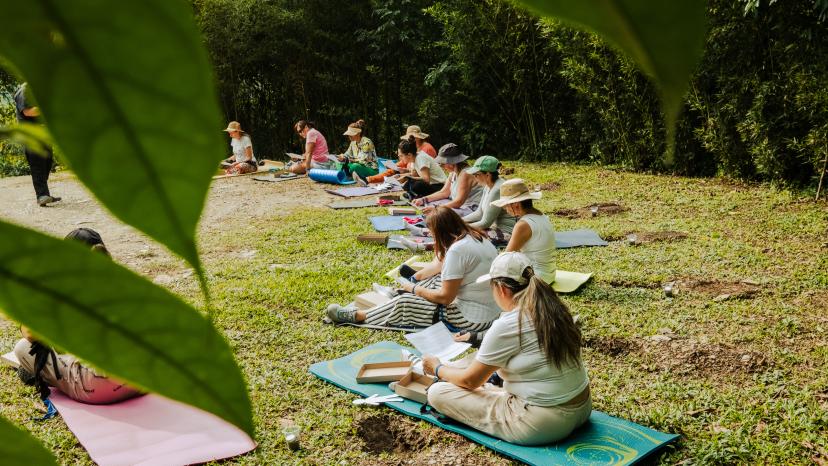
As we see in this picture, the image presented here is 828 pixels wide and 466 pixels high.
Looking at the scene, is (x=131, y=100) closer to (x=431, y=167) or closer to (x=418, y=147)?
(x=431, y=167)

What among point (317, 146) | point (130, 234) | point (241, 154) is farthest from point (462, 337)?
point (241, 154)


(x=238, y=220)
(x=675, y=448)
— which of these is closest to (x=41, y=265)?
(x=675, y=448)

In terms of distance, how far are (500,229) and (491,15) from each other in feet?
16.9

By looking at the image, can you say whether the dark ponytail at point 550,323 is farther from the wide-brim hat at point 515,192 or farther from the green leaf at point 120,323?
the green leaf at point 120,323

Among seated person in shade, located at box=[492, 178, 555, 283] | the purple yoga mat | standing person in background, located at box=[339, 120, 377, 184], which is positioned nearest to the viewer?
seated person in shade, located at box=[492, 178, 555, 283]

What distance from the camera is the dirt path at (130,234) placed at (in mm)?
7438

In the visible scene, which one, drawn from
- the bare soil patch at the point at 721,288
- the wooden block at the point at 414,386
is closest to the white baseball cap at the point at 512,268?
the wooden block at the point at 414,386

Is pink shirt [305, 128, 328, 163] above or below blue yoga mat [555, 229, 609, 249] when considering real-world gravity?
above

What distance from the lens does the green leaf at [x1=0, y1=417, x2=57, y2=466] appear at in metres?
0.18

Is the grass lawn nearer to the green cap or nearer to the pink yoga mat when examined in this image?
the pink yoga mat

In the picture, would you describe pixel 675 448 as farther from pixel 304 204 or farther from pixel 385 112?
pixel 385 112

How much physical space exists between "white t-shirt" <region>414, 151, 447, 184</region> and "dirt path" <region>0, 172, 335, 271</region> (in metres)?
1.53

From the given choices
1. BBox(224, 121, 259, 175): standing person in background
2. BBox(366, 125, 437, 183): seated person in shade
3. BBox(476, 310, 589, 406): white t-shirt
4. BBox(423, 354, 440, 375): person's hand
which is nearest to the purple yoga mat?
BBox(366, 125, 437, 183): seated person in shade

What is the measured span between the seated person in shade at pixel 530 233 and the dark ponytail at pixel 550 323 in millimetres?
1769
